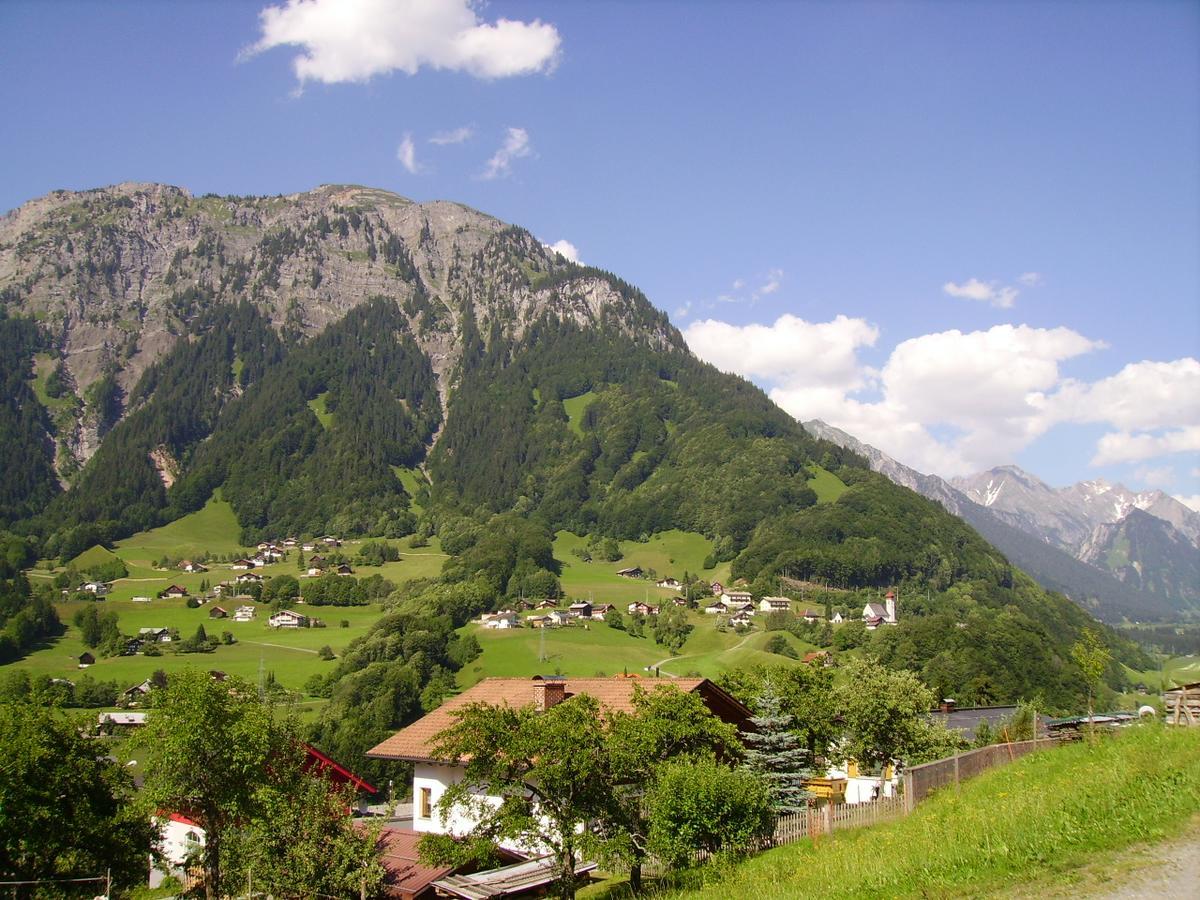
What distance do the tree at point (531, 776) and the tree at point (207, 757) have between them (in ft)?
16.5

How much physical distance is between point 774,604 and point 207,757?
145 metres

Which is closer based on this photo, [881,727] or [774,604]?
[881,727]

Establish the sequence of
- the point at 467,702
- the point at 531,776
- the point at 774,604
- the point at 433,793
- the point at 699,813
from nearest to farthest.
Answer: the point at 699,813, the point at 531,776, the point at 467,702, the point at 433,793, the point at 774,604

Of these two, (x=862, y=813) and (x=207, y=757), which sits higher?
(x=207, y=757)

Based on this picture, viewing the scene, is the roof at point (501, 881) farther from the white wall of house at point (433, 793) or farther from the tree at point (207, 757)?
the tree at point (207, 757)

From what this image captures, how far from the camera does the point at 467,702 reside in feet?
96.1

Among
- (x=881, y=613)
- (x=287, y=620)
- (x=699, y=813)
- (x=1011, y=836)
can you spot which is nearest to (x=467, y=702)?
(x=699, y=813)

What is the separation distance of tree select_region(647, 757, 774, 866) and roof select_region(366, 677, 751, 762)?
912cm

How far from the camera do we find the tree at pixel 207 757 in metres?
20.9

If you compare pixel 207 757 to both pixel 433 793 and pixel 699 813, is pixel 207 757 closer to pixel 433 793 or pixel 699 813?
pixel 433 793

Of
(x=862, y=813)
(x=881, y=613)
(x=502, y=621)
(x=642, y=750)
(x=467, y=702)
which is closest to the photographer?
(x=642, y=750)

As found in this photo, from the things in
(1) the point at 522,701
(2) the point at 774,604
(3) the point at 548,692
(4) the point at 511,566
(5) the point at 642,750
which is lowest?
(2) the point at 774,604

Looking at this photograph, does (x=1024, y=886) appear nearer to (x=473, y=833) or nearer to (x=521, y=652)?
(x=473, y=833)

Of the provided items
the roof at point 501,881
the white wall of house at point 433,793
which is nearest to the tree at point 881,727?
the white wall of house at point 433,793
